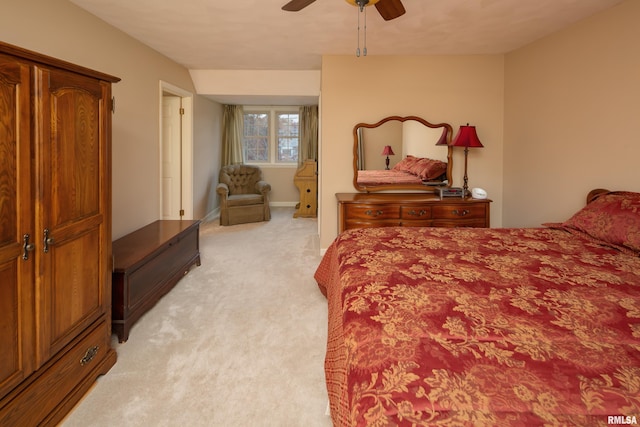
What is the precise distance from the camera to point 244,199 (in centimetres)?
630

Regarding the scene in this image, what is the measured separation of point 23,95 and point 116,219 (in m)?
2.25

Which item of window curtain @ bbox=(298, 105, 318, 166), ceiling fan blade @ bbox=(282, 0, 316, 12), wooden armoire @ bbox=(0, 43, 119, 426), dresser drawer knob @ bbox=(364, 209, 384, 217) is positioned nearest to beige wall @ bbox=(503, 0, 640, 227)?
dresser drawer knob @ bbox=(364, 209, 384, 217)

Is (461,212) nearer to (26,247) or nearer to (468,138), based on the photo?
(468,138)

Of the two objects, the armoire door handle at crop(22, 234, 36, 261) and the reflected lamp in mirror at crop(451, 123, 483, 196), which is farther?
the reflected lamp in mirror at crop(451, 123, 483, 196)

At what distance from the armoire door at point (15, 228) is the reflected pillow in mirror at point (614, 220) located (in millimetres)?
2991

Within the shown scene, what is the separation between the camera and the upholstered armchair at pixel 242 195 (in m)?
6.19

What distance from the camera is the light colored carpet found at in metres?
1.80

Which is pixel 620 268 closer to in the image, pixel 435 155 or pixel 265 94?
pixel 435 155

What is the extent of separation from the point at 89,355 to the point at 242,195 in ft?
15.6

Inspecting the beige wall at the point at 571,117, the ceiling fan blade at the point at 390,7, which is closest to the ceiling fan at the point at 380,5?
the ceiling fan blade at the point at 390,7

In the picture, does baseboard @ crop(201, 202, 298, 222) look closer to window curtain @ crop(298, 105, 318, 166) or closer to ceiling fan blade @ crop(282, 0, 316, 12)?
window curtain @ crop(298, 105, 318, 166)

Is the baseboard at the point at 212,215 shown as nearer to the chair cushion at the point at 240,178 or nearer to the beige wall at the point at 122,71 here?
the chair cushion at the point at 240,178

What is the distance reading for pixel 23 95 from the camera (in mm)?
1468

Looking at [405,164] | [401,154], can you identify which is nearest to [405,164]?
[405,164]
